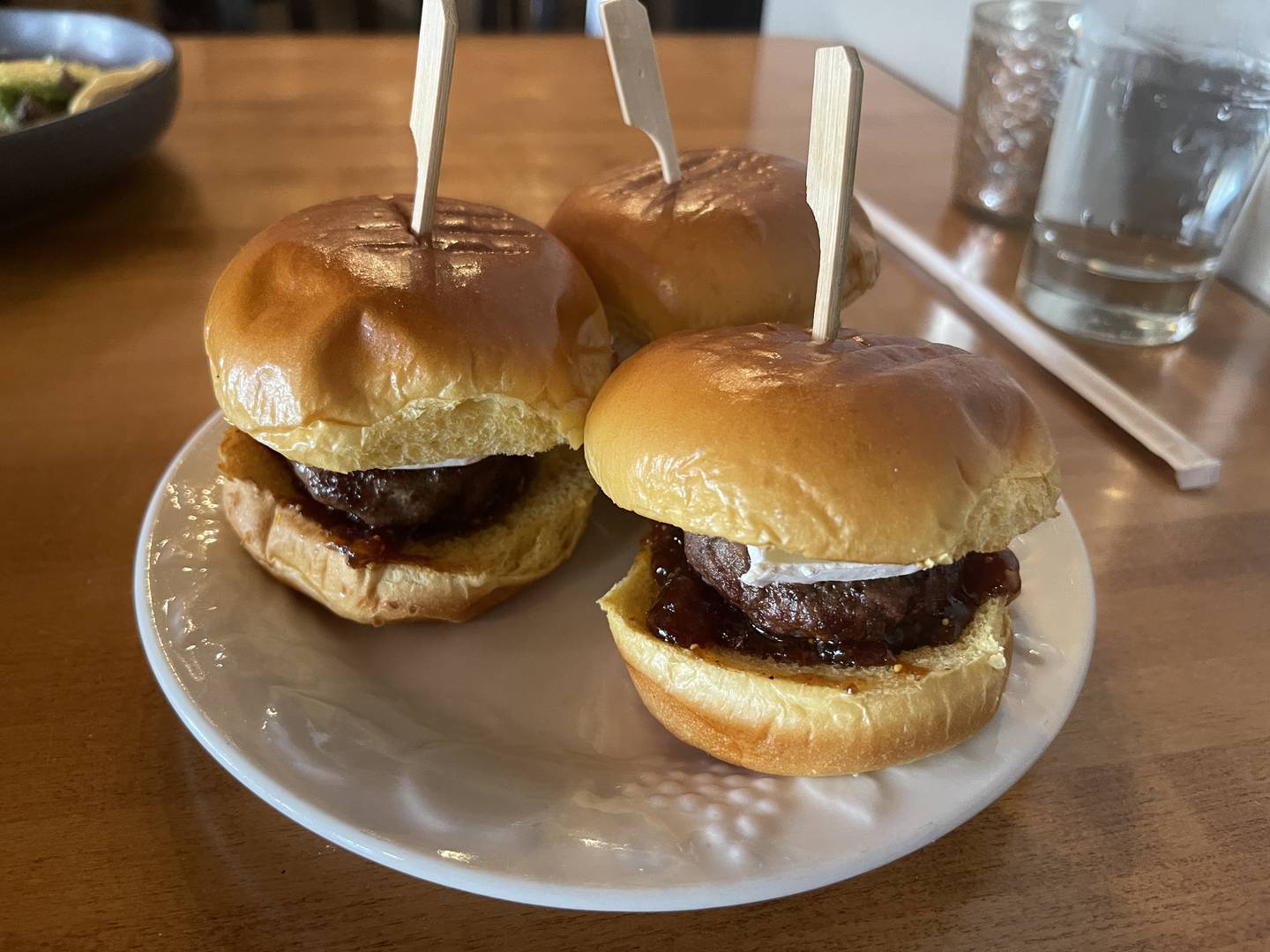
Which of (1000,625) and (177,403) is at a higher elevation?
(1000,625)

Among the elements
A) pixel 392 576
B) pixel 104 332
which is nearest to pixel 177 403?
pixel 104 332

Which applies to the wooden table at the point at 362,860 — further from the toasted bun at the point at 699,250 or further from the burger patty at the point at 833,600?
the toasted bun at the point at 699,250

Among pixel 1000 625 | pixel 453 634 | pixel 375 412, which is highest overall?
pixel 375 412

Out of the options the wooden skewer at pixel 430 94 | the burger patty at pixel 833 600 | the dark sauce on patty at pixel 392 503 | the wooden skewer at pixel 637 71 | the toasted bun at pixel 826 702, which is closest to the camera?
the toasted bun at pixel 826 702

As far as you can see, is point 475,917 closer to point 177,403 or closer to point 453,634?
point 453,634

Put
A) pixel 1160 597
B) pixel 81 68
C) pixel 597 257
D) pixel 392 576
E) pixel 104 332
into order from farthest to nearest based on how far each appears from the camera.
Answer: pixel 81 68, pixel 104 332, pixel 597 257, pixel 1160 597, pixel 392 576

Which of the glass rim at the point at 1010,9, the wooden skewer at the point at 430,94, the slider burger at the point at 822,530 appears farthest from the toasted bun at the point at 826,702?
the glass rim at the point at 1010,9

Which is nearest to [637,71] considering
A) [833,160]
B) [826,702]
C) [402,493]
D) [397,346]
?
[833,160]
